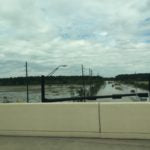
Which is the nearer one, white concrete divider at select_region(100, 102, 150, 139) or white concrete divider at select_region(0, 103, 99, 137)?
white concrete divider at select_region(100, 102, 150, 139)

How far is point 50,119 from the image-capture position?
8578 millimetres

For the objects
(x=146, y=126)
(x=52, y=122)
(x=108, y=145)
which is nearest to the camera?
(x=108, y=145)

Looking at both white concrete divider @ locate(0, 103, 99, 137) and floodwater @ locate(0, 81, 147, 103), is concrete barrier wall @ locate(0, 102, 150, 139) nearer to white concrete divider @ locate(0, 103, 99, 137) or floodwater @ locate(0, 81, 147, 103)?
white concrete divider @ locate(0, 103, 99, 137)

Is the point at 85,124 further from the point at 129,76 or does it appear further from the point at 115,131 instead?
the point at 129,76

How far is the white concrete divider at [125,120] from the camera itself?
26.2 ft

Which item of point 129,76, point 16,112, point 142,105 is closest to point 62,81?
point 129,76

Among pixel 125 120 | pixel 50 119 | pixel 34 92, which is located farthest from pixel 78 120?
pixel 34 92

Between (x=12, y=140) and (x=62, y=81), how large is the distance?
29.8ft

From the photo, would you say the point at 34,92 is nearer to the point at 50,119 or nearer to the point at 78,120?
the point at 50,119

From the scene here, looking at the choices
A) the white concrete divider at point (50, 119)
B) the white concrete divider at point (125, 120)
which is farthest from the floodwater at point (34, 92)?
the white concrete divider at point (125, 120)

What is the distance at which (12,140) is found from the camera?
821cm

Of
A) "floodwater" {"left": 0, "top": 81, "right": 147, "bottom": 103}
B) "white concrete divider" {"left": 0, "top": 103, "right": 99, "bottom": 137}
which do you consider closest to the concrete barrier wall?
"white concrete divider" {"left": 0, "top": 103, "right": 99, "bottom": 137}

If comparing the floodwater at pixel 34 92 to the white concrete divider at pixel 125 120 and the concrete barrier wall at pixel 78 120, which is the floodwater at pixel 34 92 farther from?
the white concrete divider at pixel 125 120

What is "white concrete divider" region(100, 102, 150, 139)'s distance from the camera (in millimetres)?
7977
